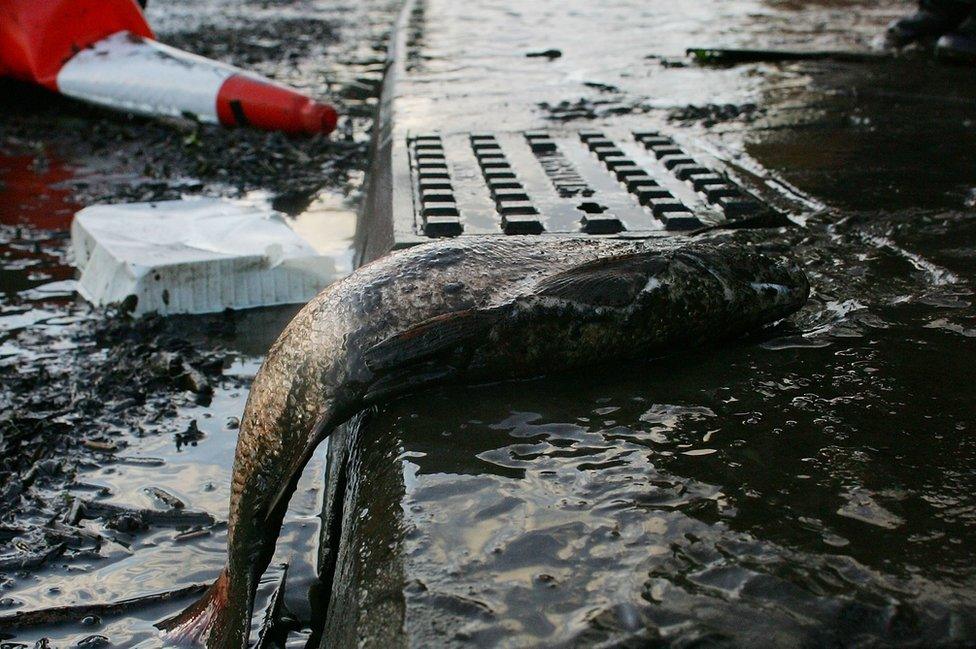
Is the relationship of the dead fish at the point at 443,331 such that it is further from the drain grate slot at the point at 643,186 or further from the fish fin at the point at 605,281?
the drain grate slot at the point at 643,186

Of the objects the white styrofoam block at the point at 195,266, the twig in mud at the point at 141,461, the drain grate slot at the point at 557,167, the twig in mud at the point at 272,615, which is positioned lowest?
the twig in mud at the point at 141,461

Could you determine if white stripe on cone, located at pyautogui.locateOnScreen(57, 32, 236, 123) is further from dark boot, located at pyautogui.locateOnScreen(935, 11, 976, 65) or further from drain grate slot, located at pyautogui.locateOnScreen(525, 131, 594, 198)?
dark boot, located at pyautogui.locateOnScreen(935, 11, 976, 65)

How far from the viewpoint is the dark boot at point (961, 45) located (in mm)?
8484

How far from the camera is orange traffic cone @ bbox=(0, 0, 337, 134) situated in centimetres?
878

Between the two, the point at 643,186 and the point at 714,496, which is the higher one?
the point at 643,186

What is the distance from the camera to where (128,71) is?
934 centimetres

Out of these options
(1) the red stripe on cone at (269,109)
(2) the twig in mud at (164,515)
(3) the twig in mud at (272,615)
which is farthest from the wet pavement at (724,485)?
(1) the red stripe on cone at (269,109)

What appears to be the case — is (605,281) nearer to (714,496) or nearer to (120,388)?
(714,496)

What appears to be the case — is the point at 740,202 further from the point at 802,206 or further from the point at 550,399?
the point at 550,399

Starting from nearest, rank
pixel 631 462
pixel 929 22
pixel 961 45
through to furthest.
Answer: pixel 631 462, pixel 961 45, pixel 929 22

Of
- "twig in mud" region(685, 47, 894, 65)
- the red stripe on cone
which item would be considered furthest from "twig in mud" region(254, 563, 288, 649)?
"twig in mud" region(685, 47, 894, 65)

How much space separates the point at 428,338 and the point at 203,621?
96cm

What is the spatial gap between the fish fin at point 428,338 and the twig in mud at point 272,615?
700mm

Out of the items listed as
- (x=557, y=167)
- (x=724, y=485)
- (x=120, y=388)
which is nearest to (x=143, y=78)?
(x=557, y=167)
